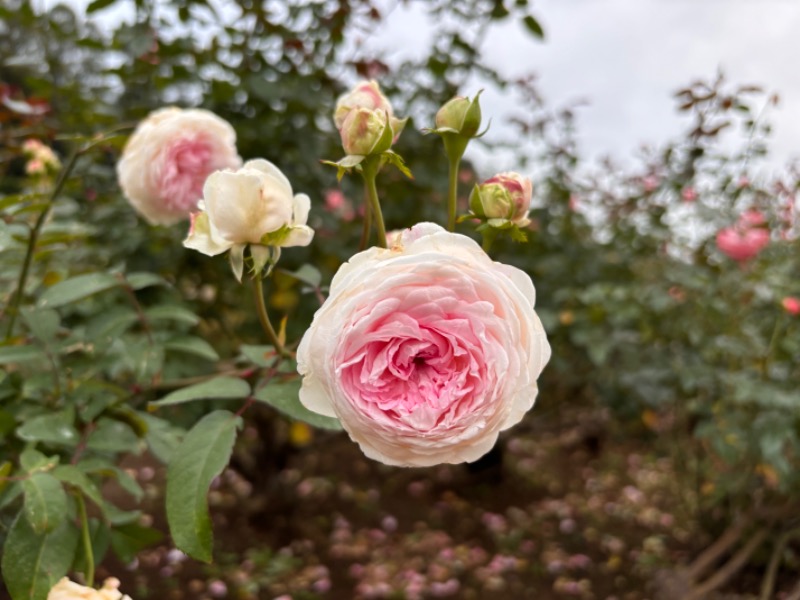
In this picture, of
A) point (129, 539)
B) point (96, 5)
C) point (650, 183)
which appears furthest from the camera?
point (650, 183)

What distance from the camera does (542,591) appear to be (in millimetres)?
2014

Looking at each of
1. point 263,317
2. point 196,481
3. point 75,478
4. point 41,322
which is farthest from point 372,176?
point 41,322

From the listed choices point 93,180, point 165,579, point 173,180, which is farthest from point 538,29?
point 165,579

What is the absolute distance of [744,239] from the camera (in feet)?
5.85

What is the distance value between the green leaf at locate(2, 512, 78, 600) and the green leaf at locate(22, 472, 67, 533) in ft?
0.09

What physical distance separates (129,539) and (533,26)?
1.29 metres

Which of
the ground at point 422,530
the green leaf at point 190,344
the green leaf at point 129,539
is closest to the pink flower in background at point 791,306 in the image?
the ground at point 422,530

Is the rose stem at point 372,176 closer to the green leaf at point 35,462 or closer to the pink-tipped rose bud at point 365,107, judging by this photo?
the pink-tipped rose bud at point 365,107

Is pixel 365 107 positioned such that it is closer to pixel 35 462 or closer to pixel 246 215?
pixel 246 215

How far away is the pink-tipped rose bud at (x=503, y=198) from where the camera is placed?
2.02 feet

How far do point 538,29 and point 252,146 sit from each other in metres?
0.70

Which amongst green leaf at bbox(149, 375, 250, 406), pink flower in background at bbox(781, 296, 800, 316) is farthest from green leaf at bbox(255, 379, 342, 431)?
pink flower in background at bbox(781, 296, 800, 316)

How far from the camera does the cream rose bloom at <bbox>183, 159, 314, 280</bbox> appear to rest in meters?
0.58

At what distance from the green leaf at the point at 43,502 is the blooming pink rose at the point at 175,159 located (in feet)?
1.38
